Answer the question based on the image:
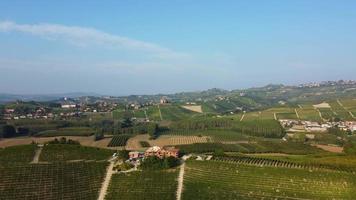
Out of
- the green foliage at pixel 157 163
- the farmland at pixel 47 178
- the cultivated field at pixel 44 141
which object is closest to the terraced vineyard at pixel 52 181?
the farmland at pixel 47 178

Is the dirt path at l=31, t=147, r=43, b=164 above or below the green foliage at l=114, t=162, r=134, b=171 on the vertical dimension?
above

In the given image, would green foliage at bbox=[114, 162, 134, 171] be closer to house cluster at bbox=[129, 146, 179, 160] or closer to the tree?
house cluster at bbox=[129, 146, 179, 160]

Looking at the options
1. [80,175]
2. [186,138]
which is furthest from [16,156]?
[186,138]

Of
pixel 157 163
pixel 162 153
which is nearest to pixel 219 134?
pixel 162 153

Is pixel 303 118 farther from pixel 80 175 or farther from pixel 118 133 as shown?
pixel 80 175

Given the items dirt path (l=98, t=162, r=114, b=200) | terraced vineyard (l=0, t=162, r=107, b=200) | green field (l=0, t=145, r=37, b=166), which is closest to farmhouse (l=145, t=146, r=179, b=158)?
dirt path (l=98, t=162, r=114, b=200)

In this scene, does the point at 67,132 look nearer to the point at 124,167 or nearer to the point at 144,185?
the point at 124,167
